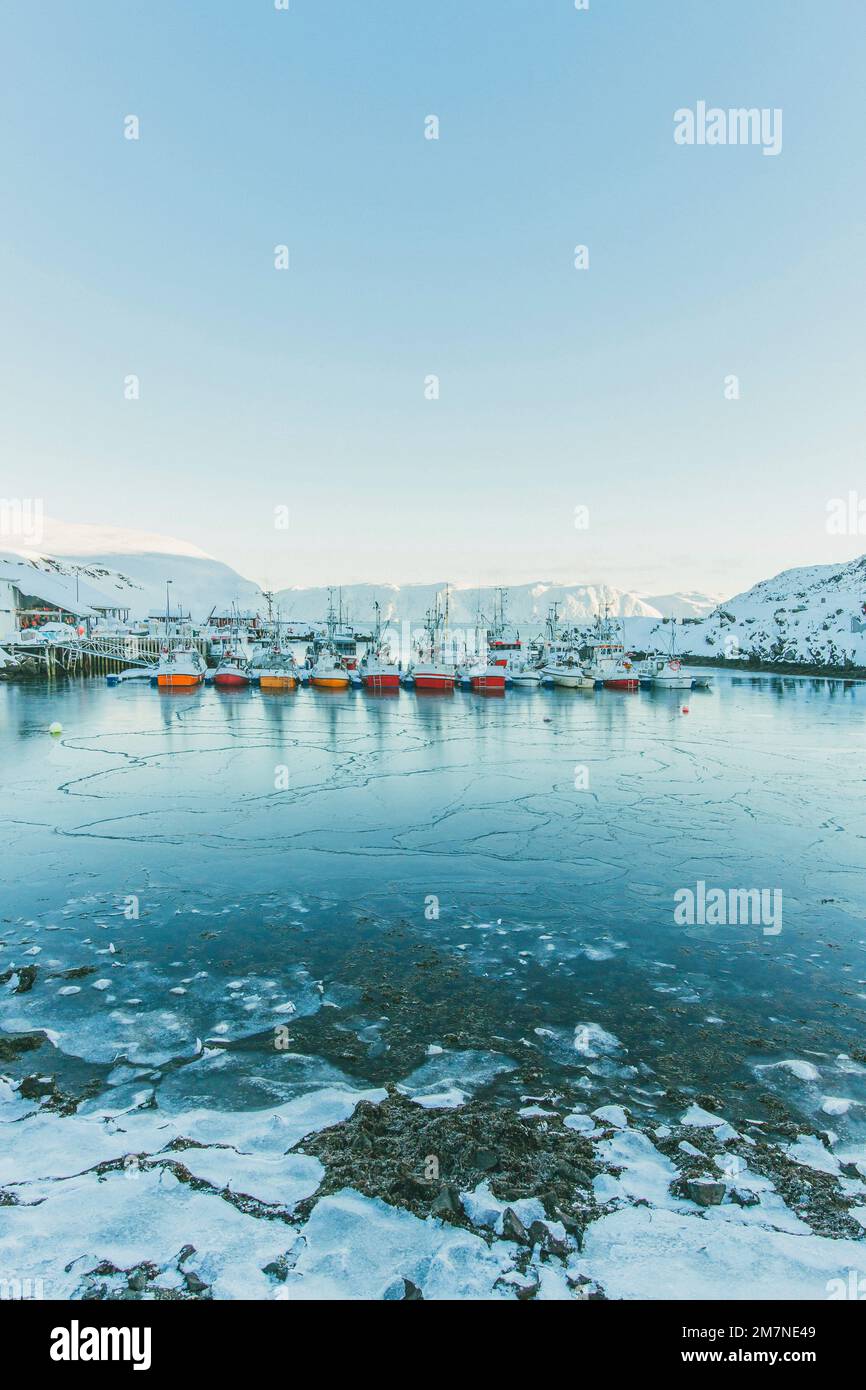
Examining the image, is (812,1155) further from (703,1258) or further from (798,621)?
(798,621)

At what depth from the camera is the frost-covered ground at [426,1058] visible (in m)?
4.53

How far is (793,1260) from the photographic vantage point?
176 inches

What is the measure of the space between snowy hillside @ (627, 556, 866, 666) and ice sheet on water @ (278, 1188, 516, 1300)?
11604 cm

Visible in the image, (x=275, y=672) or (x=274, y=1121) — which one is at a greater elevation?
(x=275, y=672)

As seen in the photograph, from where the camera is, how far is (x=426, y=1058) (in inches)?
274

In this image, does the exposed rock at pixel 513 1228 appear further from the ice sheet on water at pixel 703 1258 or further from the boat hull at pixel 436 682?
the boat hull at pixel 436 682

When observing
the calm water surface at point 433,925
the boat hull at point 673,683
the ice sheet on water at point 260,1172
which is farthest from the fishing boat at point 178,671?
the ice sheet on water at point 260,1172

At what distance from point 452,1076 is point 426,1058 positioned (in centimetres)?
43

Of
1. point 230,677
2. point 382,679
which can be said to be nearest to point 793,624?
point 382,679

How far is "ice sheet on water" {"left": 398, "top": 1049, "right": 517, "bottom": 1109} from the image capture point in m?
6.21

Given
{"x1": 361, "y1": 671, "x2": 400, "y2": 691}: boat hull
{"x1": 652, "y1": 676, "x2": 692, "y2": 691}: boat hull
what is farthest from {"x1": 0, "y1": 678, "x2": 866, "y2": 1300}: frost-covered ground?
{"x1": 652, "y1": 676, "x2": 692, "y2": 691}: boat hull

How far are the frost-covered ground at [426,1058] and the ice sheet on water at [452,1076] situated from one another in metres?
0.05

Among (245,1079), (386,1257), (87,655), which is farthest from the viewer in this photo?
(87,655)

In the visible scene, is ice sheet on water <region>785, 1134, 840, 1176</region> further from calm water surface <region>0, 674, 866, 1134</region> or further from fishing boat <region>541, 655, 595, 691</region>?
fishing boat <region>541, 655, 595, 691</region>
